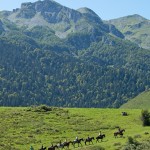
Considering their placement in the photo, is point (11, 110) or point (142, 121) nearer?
point (142, 121)

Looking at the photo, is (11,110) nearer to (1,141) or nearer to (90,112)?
(90,112)

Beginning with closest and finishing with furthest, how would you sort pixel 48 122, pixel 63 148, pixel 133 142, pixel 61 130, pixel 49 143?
pixel 133 142 → pixel 63 148 → pixel 49 143 → pixel 61 130 → pixel 48 122

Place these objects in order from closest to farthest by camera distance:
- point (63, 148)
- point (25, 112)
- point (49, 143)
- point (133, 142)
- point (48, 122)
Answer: point (133, 142) → point (63, 148) → point (49, 143) → point (48, 122) → point (25, 112)

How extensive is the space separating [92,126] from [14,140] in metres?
22.3

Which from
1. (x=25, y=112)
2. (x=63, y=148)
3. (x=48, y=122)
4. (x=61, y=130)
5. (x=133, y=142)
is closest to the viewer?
(x=133, y=142)

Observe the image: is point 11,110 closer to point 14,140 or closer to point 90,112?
point 90,112

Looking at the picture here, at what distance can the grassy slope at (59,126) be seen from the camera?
74.1m

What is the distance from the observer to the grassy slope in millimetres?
74125

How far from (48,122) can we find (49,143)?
863 inches

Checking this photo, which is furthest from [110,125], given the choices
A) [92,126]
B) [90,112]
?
[90,112]

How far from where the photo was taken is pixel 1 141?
7444 centimetres

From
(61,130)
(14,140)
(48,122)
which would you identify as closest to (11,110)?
(48,122)

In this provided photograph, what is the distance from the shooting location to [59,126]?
3580 inches

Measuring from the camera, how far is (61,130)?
286 feet
